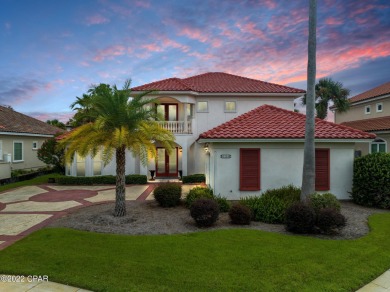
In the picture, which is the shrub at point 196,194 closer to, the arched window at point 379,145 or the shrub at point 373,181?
the shrub at point 373,181

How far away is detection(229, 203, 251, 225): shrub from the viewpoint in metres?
9.09

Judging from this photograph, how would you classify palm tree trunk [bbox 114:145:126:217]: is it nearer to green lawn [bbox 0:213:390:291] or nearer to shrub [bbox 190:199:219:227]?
green lawn [bbox 0:213:390:291]

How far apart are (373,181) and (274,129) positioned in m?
5.10

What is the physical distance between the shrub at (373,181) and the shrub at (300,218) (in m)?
5.71

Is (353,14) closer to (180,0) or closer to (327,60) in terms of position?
(327,60)

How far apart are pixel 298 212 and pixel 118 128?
7204 millimetres

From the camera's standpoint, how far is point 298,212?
8.06 m

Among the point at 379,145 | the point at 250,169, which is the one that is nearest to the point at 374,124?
the point at 379,145

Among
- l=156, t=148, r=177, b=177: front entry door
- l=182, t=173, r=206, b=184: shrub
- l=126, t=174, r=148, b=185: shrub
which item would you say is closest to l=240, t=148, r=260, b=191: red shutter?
l=182, t=173, r=206, b=184: shrub

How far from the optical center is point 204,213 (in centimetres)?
877

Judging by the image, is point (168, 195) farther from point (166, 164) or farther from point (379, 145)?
point (379, 145)

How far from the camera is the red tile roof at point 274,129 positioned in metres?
12.6

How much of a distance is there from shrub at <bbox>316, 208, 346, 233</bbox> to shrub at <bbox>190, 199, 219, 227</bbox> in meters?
3.40

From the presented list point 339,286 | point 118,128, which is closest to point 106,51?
point 118,128
